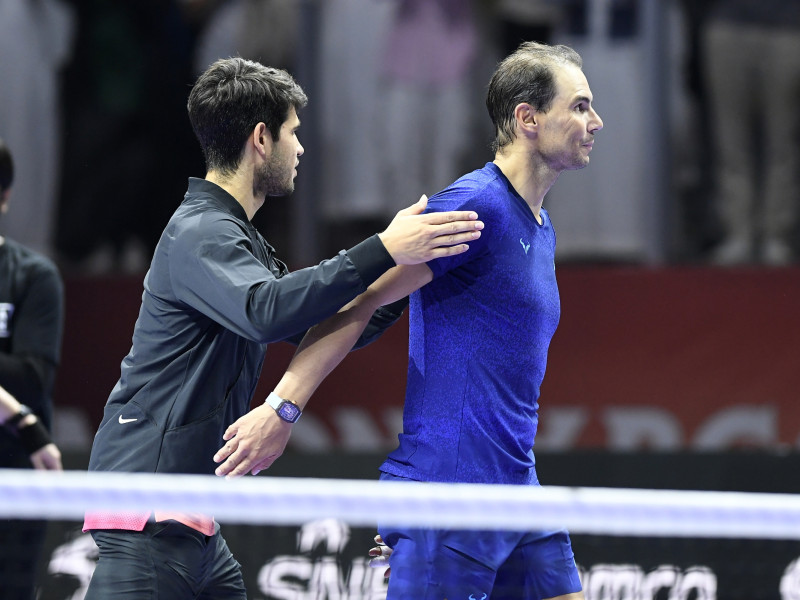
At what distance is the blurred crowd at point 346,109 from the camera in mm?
8703

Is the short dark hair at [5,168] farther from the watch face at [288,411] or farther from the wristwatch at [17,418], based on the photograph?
the watch face at [288,411]

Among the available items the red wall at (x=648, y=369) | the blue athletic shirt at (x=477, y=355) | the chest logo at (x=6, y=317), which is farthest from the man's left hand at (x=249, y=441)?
the red wall at (x=648, y=369)

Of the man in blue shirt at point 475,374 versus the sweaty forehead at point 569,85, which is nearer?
the man in blue shirt at point 475,374

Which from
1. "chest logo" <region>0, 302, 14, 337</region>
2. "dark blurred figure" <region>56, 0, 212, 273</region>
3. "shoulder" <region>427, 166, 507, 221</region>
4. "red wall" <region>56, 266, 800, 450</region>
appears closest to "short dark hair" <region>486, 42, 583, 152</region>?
"shoulder" <region>427, 166, 507, 221</region>

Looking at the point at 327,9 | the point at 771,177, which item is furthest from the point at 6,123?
the point at 771,177

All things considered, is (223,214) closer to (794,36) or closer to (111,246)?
(111,246)

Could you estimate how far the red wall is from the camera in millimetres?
7730

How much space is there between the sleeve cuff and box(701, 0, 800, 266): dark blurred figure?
589 centimetres

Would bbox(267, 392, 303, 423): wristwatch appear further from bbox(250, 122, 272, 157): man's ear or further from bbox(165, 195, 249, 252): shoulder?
bbox(250, 122, 272, 157): man's ear

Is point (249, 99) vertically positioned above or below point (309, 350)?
above

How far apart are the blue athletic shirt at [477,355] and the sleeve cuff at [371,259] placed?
17 cm

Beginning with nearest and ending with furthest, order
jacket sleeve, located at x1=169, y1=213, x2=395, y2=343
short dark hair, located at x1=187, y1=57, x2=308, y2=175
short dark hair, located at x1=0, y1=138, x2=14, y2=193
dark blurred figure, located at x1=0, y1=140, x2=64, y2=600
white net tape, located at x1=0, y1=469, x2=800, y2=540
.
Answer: white net tape, located at x1=0, y1=469, x2=800, y2=540 → jacket sleeve, located at x1=169, y1=213, x2=395, y2=343 → short dark hair, located at x1=187, y1=57, x2=308, y2=175 → dark blurred figure, located at x1=0, y1=140, x2=64, y2=600 → short dark hair, located at x1=0, y1=138, x2=14, y2=193

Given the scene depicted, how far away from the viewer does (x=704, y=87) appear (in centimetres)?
884

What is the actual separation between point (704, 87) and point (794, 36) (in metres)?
0.71
